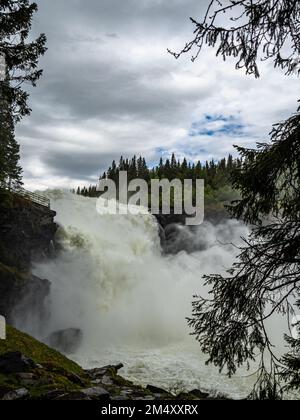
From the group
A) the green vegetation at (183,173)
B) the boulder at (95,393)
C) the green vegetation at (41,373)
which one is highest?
the green vegetation at (183,173)

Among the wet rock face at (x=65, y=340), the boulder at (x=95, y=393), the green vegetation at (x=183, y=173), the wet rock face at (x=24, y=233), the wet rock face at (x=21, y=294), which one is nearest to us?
the boulder at (x=95, y=393)

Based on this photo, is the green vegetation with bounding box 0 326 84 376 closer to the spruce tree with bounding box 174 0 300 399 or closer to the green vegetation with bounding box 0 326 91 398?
the green vegetation with bounding box 0 326 91 398

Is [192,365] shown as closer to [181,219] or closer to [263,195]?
[263,195]

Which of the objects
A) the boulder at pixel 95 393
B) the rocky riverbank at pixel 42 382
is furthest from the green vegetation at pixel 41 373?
the boulder at pixel 95 393

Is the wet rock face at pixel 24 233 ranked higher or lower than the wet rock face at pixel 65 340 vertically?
higher

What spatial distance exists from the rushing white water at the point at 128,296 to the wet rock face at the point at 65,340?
1.98ft

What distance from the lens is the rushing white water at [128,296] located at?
2381 cm

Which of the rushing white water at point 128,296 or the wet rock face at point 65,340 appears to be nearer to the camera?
the rushing white water at point 128,296

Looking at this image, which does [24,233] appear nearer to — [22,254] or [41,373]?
[22,254]

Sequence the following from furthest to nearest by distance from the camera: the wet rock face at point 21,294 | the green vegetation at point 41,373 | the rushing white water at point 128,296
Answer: the wet rock face at point 21,294, the rushing white water at point 128,296, the green vegetation at point 41,373

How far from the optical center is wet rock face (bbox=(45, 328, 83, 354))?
2659cm

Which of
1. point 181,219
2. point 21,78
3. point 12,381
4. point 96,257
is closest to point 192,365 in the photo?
point 96,257

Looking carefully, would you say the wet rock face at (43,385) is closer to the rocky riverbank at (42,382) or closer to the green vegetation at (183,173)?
the rocky riverbank at (42,382)

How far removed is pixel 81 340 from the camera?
1117 inches
